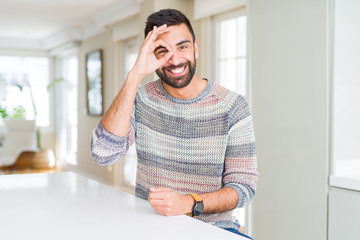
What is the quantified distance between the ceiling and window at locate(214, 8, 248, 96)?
1.33m

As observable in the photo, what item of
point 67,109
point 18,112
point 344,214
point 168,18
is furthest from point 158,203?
point 18,112

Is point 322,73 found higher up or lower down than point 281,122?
higher up

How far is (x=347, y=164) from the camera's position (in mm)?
2244

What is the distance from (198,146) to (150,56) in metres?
0.38

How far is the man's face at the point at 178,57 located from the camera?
1.56 metres

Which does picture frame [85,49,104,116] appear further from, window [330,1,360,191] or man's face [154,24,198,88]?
man's face [154,24,198,88]

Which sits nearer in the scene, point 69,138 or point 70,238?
point 70,238

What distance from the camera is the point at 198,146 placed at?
1.56 meters

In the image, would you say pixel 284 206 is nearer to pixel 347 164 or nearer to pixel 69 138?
pixel 347 164

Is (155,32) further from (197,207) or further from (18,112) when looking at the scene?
(18,112)

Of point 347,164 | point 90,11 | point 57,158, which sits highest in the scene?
point 90,11

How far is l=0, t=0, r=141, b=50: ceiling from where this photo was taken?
5.38m

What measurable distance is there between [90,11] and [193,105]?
4.78 metres

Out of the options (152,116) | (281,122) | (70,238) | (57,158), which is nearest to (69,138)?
(57,158)
